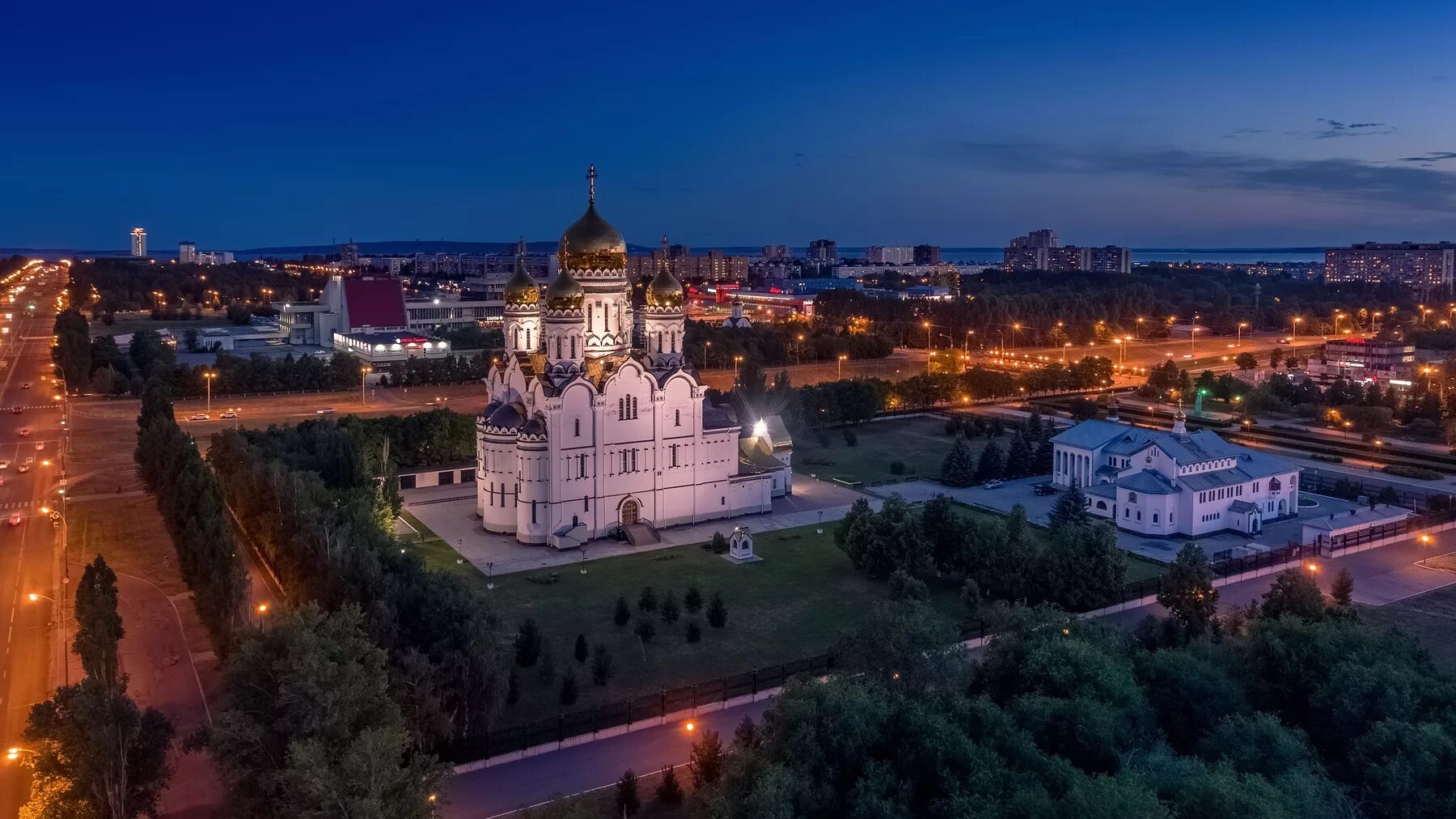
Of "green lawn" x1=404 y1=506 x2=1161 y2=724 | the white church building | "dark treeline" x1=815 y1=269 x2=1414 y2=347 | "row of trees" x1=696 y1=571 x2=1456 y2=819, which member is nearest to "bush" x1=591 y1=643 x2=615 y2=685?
"green lawn" x1=404 y1=506 x2=1161 y2=724

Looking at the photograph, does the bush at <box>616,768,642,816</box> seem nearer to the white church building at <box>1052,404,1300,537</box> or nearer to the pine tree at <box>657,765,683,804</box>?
the pine tree at <box>657,765,683,804</box>

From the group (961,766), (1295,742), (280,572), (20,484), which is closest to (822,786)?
(961,766)

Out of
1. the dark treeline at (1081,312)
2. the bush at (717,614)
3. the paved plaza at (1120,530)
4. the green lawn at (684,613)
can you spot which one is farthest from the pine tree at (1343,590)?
the dark treeline at (1081,312)

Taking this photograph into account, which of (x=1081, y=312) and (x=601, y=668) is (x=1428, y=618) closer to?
(x=601, y=668)

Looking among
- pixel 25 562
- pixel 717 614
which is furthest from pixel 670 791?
pixel 25 562

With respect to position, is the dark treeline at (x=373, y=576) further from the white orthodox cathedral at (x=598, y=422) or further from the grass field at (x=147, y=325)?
the grass field at (x=147, y=325)

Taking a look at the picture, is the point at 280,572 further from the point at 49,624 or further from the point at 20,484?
the point at 20,484
